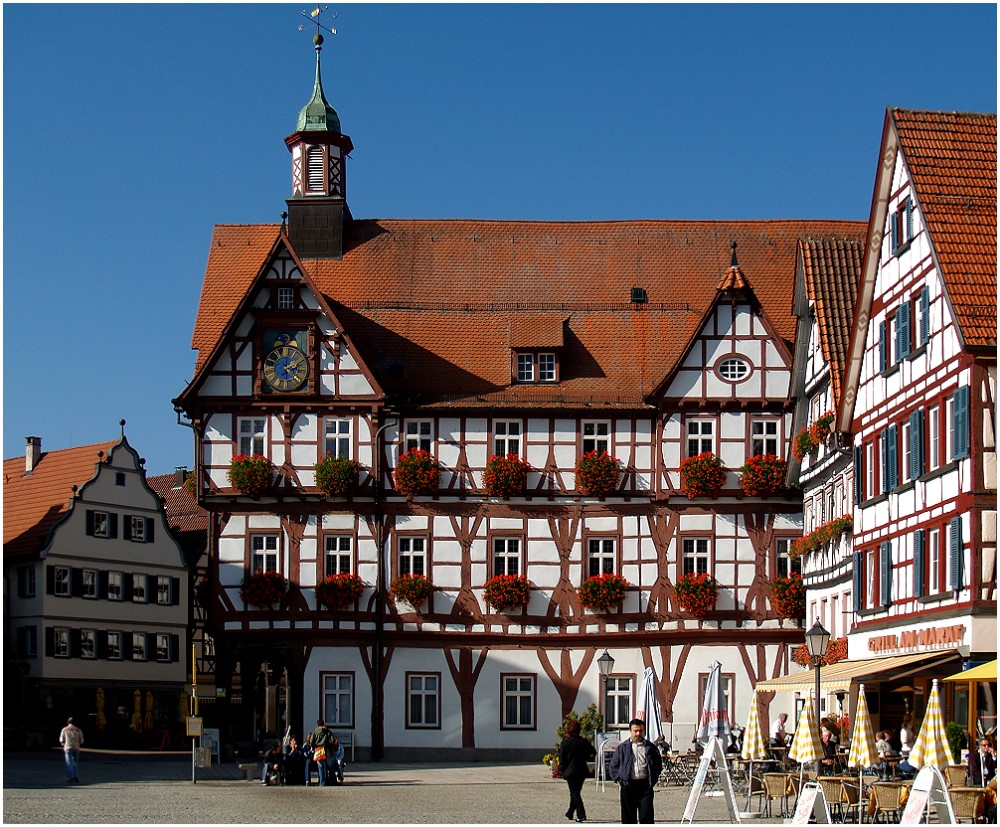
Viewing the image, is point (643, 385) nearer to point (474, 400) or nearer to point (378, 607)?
point (474, 400)

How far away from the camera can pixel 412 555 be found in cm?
5022

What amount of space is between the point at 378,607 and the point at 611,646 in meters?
6.05

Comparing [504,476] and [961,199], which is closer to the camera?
[961,199]

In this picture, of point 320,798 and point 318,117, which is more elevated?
point 318,117

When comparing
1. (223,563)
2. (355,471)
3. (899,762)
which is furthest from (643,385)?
(899,762)

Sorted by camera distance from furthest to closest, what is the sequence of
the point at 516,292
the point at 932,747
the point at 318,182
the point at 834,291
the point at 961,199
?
the point at 318,182, the point at 516,292, the point at 834,291, the point at 961,199, the point at 932,747

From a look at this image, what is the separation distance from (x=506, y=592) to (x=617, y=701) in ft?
13.1

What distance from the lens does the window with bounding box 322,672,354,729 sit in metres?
49.6

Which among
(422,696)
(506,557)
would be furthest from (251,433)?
(422,696)

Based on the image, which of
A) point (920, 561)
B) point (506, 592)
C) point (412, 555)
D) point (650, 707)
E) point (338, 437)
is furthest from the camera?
point (338, 437)

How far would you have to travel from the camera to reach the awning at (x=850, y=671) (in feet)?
116

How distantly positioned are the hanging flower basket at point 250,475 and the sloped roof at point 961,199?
19.3m

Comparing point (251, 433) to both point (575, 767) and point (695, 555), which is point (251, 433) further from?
point (575, 767)

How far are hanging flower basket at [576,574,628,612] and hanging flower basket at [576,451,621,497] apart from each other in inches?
90.5
